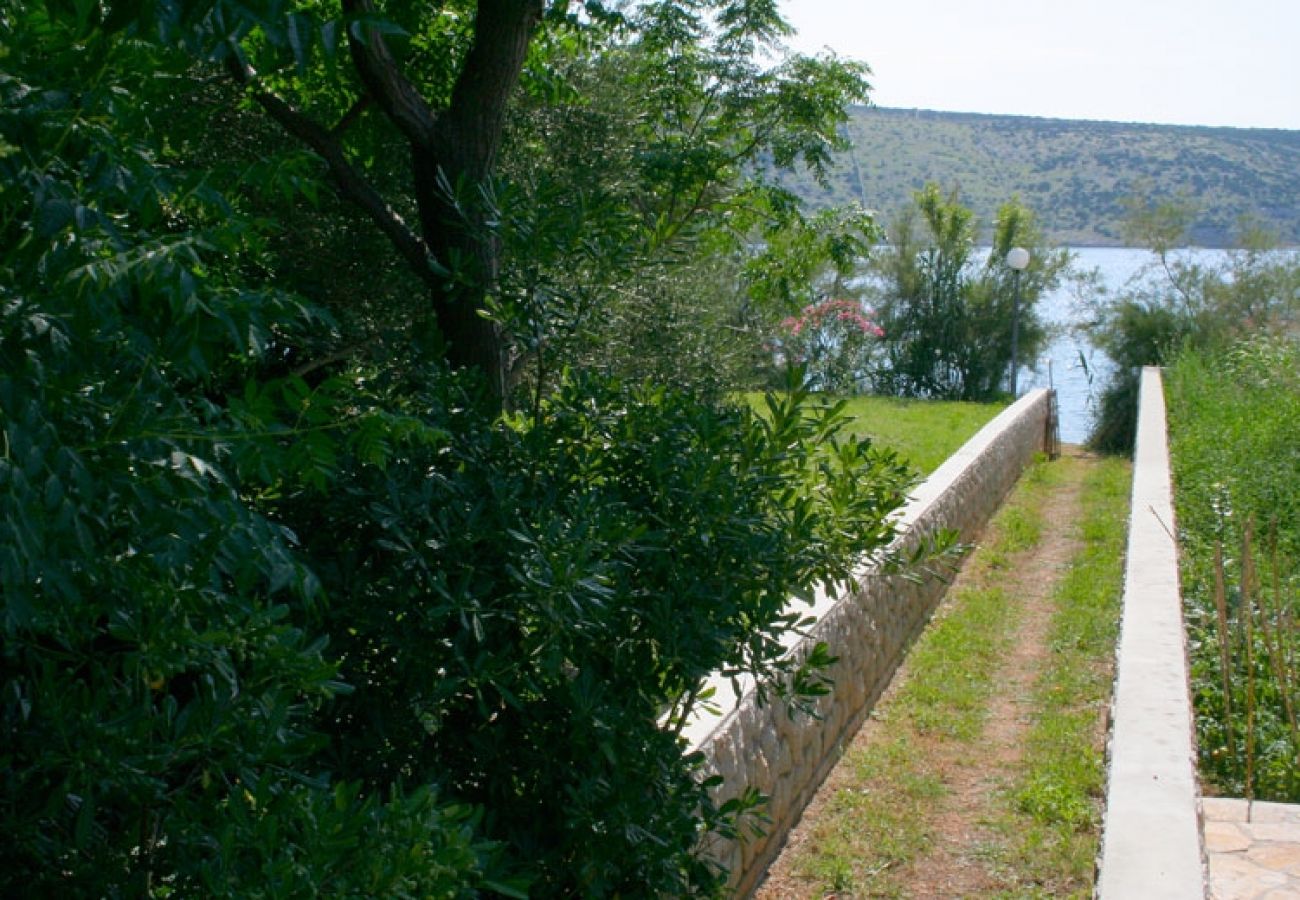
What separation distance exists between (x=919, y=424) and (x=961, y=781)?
37.3 feet

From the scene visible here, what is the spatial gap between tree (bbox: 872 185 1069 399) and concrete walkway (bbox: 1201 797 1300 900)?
1872 cm

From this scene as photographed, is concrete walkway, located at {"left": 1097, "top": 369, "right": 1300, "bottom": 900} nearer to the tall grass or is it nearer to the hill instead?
the tall grass

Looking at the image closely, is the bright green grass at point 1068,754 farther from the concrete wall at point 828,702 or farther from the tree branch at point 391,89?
the tree branch at point 391,89

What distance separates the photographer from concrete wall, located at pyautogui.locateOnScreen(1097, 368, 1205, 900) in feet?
12.5

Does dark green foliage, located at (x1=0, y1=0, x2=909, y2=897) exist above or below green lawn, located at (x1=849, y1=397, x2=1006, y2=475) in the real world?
above

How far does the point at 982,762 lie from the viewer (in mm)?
6281

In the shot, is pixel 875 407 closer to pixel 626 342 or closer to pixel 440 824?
pixel 626 342

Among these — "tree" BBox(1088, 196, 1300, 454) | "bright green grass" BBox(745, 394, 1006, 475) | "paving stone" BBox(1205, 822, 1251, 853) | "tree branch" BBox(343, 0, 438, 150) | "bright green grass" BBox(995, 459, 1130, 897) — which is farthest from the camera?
"tree" BBox(1088, 196, 1300, 454)

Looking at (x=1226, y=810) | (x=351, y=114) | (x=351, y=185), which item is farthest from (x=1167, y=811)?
(x=351, y=114)

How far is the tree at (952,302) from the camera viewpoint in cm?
2431

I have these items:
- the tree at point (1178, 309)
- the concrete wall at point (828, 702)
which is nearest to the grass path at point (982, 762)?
the concrete wall at point (828, 702)

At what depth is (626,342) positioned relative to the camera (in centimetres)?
632

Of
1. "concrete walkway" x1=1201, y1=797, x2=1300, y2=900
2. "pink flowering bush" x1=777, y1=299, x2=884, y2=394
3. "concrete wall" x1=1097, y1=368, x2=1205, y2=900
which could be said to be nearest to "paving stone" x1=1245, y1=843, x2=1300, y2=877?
"concrete walkway" x1=1201, y1=797, x2=1300, y2=900

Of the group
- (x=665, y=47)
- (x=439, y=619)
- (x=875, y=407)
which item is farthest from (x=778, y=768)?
(x=875, y=407)
